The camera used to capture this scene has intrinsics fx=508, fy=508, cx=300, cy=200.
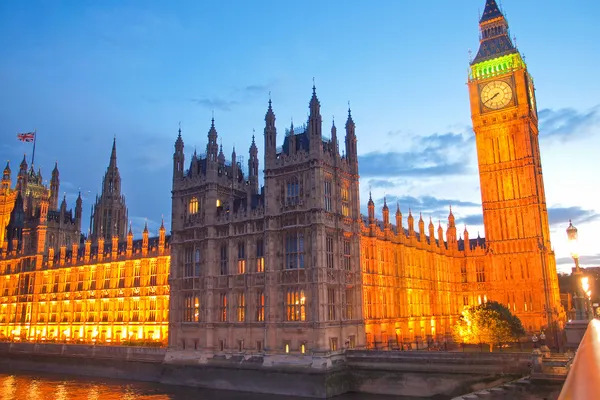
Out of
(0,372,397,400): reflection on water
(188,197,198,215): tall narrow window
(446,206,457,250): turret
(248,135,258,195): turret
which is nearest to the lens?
(0,372,397,400): reflection on water

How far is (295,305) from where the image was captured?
173ft

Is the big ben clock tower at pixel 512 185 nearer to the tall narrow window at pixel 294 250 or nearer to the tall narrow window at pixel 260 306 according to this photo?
the tall narrow window at pixel 294 250

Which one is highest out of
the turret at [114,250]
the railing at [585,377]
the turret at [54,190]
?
the turret at [54,190]

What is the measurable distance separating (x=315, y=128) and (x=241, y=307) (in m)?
21.7

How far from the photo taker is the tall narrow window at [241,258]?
58.3m

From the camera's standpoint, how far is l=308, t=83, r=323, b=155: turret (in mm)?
54344

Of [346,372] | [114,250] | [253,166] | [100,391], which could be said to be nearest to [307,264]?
[346,372]

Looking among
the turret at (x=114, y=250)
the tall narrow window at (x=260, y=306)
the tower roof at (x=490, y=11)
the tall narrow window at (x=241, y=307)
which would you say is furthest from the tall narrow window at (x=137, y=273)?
the tower roof at (x=490, y=11)

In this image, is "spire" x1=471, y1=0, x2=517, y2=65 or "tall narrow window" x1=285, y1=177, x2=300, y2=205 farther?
"spire" x1=471, y1=0, x2=517, y2=65

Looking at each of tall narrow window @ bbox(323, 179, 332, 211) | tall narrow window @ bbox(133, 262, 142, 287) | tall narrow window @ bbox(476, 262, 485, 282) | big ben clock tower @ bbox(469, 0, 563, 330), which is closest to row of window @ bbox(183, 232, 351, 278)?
tall narrow window @ bbox(323, 179, 332, 211)

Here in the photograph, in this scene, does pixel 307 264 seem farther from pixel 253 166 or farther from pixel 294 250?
pixel 253 166

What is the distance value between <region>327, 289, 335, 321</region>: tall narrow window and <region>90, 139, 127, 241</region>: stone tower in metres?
79.2

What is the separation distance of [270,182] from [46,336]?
6209 centimetres

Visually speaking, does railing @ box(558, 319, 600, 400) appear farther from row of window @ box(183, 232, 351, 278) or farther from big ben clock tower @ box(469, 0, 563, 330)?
big ben clock tower @ box(469, 0, 563, 330)
